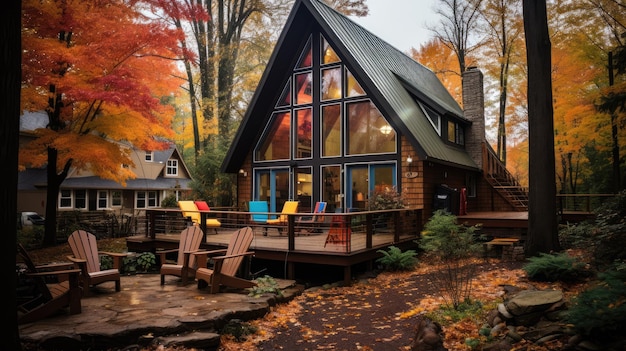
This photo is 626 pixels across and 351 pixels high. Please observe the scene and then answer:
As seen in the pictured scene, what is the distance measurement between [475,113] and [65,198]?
71.0 ft

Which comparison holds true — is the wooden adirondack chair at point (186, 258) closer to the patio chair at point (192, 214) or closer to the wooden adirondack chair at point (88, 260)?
the wooden adirondack chair at point (88, 260)

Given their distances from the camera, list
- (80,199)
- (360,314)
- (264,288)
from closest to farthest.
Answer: (360,314) → (264,288) → (80,199)

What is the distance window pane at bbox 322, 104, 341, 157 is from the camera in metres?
13.9

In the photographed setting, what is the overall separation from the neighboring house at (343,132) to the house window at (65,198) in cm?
1327

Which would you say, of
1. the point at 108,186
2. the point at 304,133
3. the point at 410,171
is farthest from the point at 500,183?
the point at 108,186

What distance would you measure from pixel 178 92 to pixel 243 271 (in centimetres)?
903

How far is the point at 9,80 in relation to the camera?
3.71m

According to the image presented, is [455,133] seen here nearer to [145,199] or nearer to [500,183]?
[500,183]

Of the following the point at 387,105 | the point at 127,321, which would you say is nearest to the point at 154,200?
the point at 387,105

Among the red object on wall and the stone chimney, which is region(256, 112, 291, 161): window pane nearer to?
the red object on wall

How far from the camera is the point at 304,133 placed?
14.6m

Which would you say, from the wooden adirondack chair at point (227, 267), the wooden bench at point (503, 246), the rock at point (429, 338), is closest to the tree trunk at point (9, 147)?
the wooden adirondack chair at point (227, 267)

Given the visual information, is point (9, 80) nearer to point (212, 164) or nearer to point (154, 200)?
point (212, 164)

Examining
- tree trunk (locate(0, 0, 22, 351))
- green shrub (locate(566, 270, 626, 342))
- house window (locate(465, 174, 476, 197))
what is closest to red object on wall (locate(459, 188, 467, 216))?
Result: house window (locate(465, 174, 476, 197))
